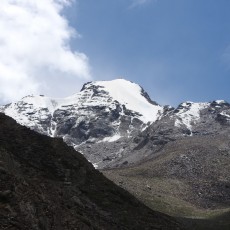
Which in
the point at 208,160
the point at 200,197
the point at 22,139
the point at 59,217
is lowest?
the point at 59,217

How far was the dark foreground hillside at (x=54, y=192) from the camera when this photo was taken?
31062 millimetres

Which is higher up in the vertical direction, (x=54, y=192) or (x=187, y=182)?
(x=187, y=182)

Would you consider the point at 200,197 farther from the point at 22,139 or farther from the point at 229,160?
the point at 22,139

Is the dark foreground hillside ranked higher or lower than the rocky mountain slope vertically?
lower

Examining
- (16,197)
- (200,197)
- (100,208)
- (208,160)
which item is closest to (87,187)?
(100,208)

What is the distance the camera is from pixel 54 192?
3947 centimetres

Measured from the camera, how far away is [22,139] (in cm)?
5319

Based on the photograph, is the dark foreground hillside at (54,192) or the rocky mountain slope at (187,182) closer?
the dark foreground hillside at (54,192)

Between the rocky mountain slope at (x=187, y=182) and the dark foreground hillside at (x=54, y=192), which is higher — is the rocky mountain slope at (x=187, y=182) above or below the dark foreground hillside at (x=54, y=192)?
above

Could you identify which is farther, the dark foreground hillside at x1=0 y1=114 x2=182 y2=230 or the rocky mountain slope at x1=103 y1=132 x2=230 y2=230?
the rocky mountain slope at x1=103 y1=132 x2=230 y2=230

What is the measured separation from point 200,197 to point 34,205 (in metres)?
105

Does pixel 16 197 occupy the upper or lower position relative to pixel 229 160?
lower

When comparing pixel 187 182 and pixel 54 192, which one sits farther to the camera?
pixel 187 182

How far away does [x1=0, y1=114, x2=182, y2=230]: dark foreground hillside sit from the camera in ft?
102
